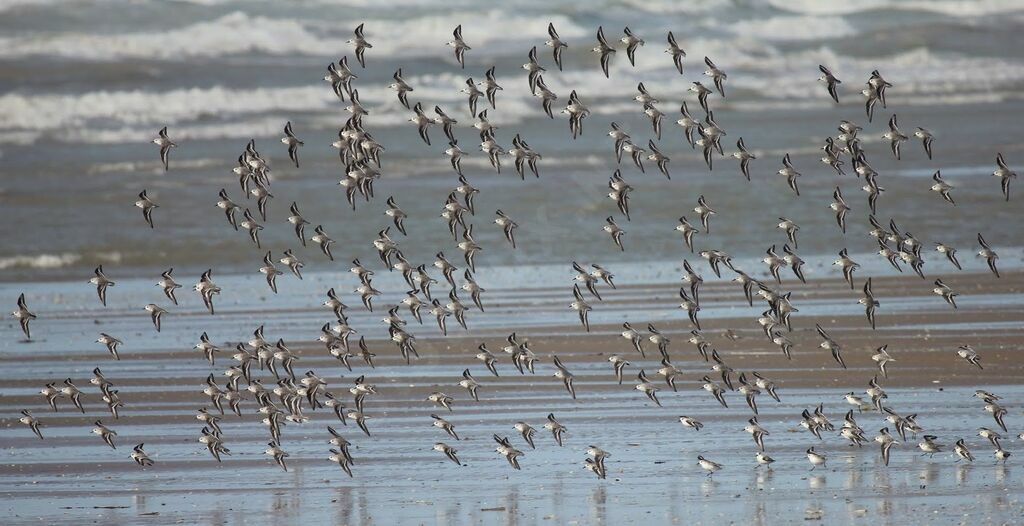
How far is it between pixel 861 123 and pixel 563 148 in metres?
10.3

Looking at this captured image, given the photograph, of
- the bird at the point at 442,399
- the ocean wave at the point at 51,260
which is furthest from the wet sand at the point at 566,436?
the ocean wave at the point at 51,260

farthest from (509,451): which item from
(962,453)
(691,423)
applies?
(962,453)

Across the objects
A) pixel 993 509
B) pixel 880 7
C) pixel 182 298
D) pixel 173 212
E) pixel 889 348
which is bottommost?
pixel 993 509

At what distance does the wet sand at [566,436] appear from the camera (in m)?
13.4

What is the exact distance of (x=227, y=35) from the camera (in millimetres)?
57156

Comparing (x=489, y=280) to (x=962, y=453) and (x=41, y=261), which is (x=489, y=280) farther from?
(x=962, y=453)

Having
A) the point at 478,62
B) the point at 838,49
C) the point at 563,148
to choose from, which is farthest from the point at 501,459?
the point at 838,49

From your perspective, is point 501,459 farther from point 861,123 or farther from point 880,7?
point 880,7

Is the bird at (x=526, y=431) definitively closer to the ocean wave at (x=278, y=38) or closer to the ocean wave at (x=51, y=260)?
the ocean wave at (x=51, y=260)

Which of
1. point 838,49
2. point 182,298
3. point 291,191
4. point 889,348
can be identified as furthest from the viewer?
point 838,49

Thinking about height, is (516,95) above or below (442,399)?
above

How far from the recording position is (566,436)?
627 inches

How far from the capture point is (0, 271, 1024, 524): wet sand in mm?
13430

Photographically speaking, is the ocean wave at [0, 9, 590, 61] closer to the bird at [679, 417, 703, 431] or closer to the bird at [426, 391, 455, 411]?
the bird at [426, 391, 455, 411]
